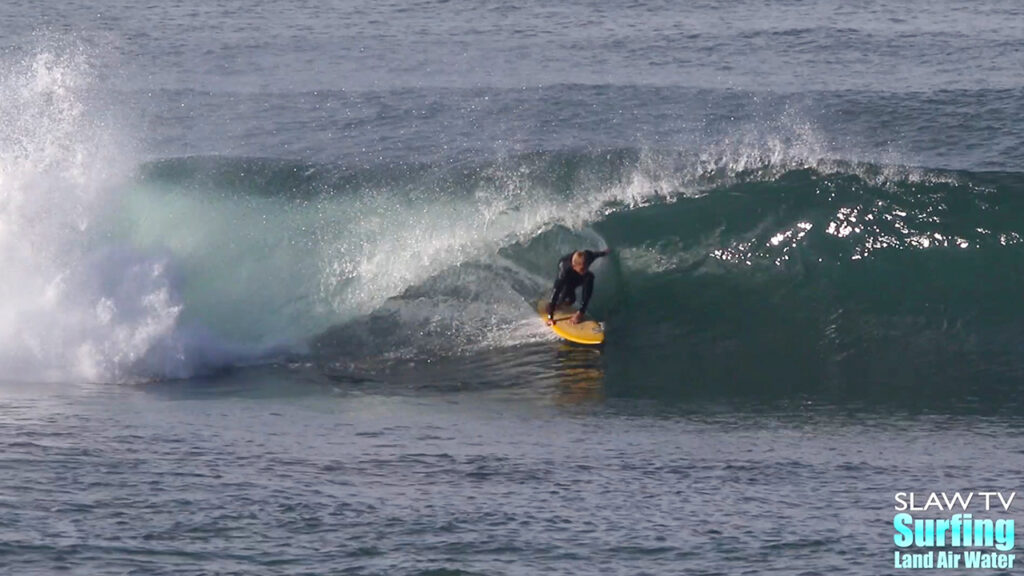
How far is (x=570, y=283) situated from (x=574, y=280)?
0.05m

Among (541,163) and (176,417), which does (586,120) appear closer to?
(541,163)

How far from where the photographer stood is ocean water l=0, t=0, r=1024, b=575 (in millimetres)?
9062

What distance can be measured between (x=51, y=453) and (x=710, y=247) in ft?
27.9

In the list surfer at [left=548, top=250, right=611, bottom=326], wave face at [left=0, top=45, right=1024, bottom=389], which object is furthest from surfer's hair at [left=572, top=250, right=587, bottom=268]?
wave face at [left=0, top=45, right=1024, bottom=389]

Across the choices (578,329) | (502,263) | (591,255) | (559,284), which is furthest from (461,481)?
(502,263)

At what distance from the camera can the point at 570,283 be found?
14.8 m

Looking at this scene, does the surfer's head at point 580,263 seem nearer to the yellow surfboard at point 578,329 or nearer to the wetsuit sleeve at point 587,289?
the wetsuit sleeve at point 587,289

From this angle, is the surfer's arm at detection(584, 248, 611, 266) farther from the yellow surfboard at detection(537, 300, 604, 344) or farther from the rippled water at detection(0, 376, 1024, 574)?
the rippled water at detection(0, 376, 1024, 574)

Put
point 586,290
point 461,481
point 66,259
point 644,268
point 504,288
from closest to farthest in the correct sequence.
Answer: point 461,481, point 66,259, point 586,290, point 504,288, point 644,268

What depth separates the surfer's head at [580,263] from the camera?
14828 mm

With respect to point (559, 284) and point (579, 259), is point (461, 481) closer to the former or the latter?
point (559, 284)

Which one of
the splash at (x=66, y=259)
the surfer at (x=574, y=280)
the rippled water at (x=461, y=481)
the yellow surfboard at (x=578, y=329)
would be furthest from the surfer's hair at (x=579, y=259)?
the splash at (x=66, y=259)

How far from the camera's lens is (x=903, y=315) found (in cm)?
1509

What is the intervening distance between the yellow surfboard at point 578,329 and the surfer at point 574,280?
0.06 meters
